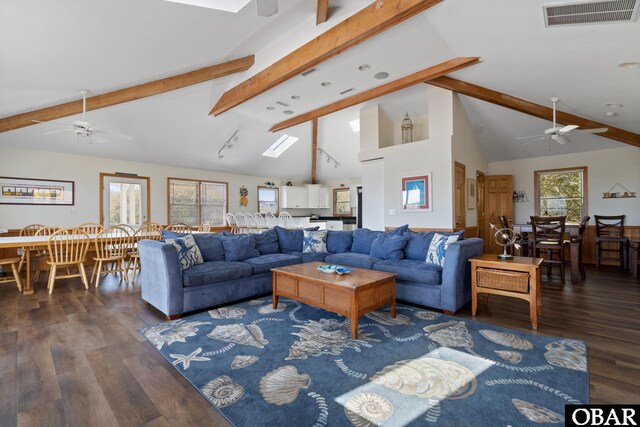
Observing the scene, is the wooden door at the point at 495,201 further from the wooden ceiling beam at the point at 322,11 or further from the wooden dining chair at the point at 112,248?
the wooden dining chair at the point at 112,248

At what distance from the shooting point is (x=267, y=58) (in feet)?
15.4

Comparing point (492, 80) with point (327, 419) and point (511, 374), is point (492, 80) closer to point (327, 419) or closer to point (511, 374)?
point (511, 374)

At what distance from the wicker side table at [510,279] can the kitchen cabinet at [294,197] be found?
7.42m

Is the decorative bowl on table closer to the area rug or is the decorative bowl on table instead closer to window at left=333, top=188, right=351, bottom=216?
the area rug

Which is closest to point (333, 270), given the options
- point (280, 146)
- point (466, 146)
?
point (466, 146)

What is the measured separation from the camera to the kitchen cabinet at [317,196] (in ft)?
35.0

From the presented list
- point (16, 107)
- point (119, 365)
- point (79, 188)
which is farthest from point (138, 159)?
point (119, 365)

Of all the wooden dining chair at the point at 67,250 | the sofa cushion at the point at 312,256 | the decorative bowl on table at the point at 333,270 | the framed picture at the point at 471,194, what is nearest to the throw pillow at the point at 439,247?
the decorative bowl on table at the point at 333,270

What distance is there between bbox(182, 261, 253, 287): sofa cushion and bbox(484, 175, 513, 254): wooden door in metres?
6.23

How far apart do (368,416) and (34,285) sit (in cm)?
551

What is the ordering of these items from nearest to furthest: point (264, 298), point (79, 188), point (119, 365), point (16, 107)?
point (119, 365) < point (264, 298) < point (16, 107) < point (79, 188)

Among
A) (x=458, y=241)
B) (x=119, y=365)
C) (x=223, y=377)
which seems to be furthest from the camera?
(x=458, y=241)

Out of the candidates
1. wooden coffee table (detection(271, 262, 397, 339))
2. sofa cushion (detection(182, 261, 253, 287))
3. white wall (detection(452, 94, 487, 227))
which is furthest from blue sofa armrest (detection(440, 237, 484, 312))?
white wall (detection(452, 94, 487, 227))

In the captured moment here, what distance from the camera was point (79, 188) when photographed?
6539 millimetres
